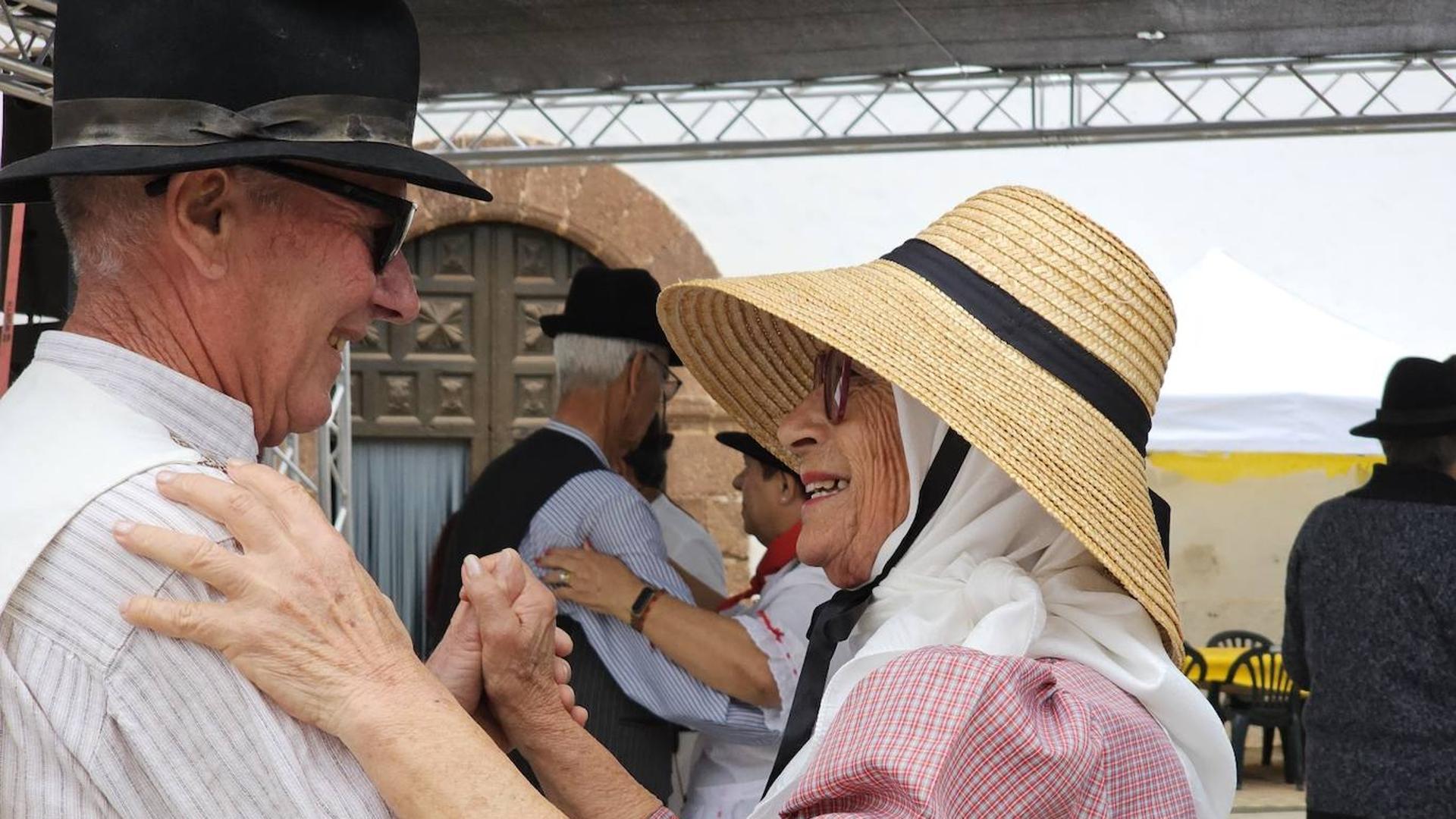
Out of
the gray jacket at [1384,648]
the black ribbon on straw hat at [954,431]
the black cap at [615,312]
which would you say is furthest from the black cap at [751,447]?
the black ribbon on straw hat at [954,431]

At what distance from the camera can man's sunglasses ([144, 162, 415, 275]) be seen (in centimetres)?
146

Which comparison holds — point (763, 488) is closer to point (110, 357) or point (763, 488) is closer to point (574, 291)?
point (574, 291)

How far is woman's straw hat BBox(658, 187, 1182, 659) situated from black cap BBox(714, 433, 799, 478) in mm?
2043

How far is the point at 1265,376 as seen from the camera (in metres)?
8.34

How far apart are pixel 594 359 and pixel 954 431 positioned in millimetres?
2214

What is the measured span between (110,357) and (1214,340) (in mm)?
8038

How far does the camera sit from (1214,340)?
870cm

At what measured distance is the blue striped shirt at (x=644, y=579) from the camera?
140 inches

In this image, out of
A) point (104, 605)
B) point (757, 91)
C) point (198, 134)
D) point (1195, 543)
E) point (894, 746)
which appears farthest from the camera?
point (1195, 543)

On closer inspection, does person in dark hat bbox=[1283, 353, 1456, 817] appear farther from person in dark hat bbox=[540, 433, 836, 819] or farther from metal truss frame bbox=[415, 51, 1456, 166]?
person in dark hat bbox=[540, 433, 836, 819]

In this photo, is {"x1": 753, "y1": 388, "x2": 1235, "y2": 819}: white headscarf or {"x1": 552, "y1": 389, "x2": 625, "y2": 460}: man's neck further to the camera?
{"x1": 552, "y1": 389, "x2": 625, "y2": 460}: man's neck

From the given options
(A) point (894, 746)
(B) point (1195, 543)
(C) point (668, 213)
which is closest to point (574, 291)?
(A) point (894, 746)

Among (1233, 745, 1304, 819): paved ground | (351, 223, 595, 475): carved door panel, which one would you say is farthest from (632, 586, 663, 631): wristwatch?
(351, 223, 595, 475): carved door panel

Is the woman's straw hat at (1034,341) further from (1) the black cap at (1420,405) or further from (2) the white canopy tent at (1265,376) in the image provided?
(2) the white canopy tent at (1265,376)
